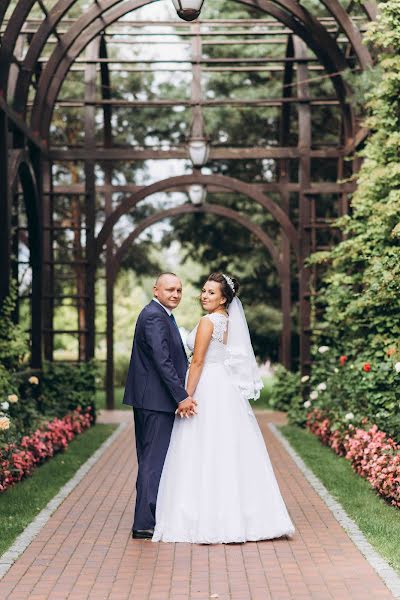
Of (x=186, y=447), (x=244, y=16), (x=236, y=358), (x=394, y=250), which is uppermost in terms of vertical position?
(x=244, y=16)

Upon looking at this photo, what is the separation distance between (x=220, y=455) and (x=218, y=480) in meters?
0.19

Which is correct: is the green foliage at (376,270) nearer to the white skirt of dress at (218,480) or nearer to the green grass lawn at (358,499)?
the green grass lawn at (358,499)


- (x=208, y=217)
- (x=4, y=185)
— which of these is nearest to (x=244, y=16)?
(x=208, y=217)

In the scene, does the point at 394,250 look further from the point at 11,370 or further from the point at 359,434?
the point at 11,370

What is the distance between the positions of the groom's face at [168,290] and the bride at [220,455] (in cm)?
20

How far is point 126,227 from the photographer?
106ft

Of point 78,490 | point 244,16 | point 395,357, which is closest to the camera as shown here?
point 78,490

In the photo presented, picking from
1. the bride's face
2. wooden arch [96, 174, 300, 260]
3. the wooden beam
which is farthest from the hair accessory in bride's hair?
wooden arch [96, 174, 300, 260]

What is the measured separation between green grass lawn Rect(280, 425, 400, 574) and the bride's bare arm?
1.61 m

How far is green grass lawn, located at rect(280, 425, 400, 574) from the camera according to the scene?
7693 millimetres

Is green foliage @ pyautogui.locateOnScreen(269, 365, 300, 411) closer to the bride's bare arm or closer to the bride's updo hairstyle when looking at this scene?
the bride's updo hairstyle

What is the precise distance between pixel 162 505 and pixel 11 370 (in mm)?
5631

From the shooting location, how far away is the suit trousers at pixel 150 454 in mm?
8188

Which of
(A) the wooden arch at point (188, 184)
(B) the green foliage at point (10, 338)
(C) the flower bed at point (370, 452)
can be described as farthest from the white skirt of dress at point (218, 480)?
(A) the wooden arch at point (188, 184)
